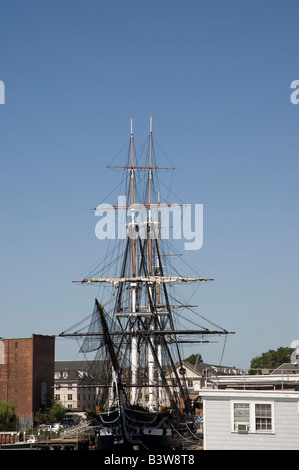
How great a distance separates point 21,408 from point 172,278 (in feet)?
117

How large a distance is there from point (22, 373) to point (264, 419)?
8361 cm

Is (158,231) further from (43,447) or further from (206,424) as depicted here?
(206,424)

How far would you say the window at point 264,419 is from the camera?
3488 centimetres

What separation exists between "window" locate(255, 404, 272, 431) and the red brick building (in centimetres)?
8258

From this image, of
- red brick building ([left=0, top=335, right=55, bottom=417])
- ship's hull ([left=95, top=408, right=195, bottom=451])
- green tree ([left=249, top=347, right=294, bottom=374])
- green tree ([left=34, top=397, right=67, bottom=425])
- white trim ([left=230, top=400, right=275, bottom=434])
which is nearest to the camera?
white trim ([left=230, top=400, right=275, bottom=434])

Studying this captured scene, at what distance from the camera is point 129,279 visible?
290 feet

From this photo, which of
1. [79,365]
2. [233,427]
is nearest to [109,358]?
[233,427]

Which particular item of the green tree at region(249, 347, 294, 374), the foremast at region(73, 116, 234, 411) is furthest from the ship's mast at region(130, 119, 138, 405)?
the green tree at region(249, 347, 294, 374)

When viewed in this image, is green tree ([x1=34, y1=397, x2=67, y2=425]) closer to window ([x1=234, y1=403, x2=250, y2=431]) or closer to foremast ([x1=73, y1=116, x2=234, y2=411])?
foremast ([x1=73, y1=116, x2=234, y2=411])

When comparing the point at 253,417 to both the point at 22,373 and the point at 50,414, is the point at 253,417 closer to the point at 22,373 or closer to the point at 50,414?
the point at 22,373

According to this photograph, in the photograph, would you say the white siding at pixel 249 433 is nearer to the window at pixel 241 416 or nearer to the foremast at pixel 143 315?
the window at pixel 241 416

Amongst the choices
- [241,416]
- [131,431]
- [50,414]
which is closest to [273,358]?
[50,414]

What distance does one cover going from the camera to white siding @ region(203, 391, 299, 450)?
34594 millimetres

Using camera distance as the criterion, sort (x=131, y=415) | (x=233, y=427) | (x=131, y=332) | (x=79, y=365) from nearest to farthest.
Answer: (x=233, y=427) → (x=131, y=415) → (x=131, y=332) → (x=79, y=365)
